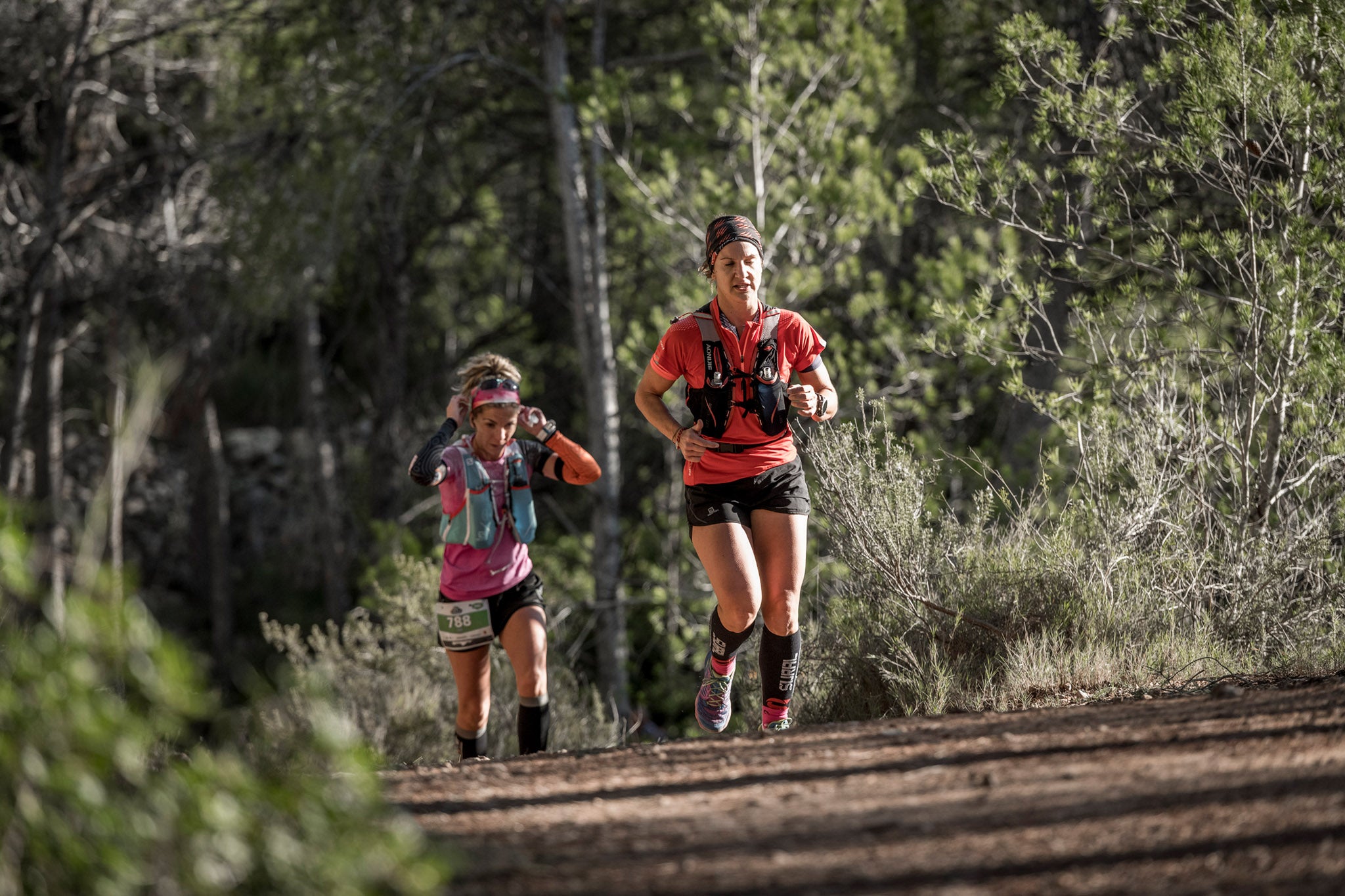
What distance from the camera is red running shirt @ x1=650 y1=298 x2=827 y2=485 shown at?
181 inches

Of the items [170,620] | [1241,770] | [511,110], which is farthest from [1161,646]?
[170,620]

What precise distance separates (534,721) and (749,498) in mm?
1330

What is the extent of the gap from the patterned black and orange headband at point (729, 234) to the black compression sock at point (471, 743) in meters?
2.24

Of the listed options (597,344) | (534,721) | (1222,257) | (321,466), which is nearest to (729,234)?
(534,721)

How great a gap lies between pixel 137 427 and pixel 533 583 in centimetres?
315

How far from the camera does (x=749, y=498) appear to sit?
4605 mm

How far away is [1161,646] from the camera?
4.66 metres

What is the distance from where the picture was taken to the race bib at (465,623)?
4922 mm

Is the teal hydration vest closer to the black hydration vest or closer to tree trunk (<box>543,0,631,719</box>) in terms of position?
the black hydration vest

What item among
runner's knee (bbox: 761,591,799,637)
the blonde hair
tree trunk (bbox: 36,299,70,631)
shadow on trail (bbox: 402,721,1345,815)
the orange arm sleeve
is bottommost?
shadow on trail (bbox: 402,721,1345,815)

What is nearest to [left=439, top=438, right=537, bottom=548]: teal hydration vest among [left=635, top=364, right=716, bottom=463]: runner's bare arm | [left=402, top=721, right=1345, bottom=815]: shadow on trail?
[left=635, top=364, right=716, bottom=463]: runner's bare arm

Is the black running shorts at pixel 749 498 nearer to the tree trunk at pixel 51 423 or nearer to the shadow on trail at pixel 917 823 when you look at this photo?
the shadow on trail at pixel 917 823

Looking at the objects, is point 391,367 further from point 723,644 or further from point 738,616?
point 738,616

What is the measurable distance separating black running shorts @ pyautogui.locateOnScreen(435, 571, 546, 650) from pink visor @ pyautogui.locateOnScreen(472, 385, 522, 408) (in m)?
0.75
